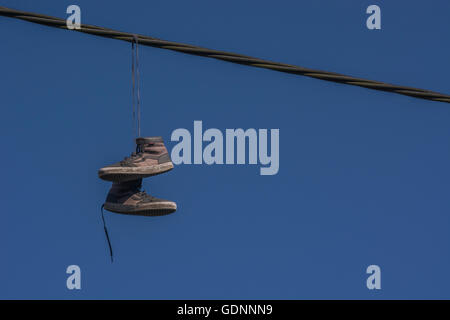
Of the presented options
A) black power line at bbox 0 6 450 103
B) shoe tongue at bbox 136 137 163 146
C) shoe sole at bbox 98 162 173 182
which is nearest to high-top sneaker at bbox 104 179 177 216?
shoe sole at bbox 98 162 173 182

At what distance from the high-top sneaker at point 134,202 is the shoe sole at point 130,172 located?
0.95ft

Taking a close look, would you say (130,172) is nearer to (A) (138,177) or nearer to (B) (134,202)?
(A) (138,177)

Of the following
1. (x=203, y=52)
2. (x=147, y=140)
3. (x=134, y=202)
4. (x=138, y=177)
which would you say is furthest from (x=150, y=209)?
(x=203, y=52)

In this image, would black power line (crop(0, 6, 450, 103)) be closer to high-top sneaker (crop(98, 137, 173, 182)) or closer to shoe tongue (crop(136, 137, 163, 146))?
high-top sneaker (crop(98, 137, 173, 182))

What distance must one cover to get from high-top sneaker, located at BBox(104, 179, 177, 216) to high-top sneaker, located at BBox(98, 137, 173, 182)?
0.96 ft

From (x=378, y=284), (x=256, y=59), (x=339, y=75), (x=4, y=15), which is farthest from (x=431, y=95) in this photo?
(x=378, y=284)

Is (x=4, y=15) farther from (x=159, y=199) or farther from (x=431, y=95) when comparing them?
(x=431, y=95)

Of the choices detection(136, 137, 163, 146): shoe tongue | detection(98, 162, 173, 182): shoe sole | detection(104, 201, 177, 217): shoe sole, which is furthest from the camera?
detection(136, 137, 163, 146): shoe tongue

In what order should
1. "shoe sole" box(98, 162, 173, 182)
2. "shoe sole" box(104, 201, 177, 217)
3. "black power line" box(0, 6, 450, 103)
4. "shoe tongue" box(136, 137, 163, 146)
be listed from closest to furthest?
"black power line" box(0, 6, 450, 103) < "shoe sole" box(98, 162, 173, 182) < "shoe sole" box(104, 201, 177, 217) < "shoe tongue" box(136, 137, 163, 146)

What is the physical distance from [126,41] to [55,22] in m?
0.53

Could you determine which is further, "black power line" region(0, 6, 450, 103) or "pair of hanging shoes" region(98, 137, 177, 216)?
"pair of hanging shoes" region(98, 137, 177, 216)

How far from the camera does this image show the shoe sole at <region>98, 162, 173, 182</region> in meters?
6.23

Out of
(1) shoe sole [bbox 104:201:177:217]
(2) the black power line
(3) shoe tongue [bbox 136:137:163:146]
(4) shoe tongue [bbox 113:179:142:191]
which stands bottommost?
(1) shoe sole [bbox 104:201:177:217]

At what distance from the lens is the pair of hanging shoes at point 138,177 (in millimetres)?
6324
